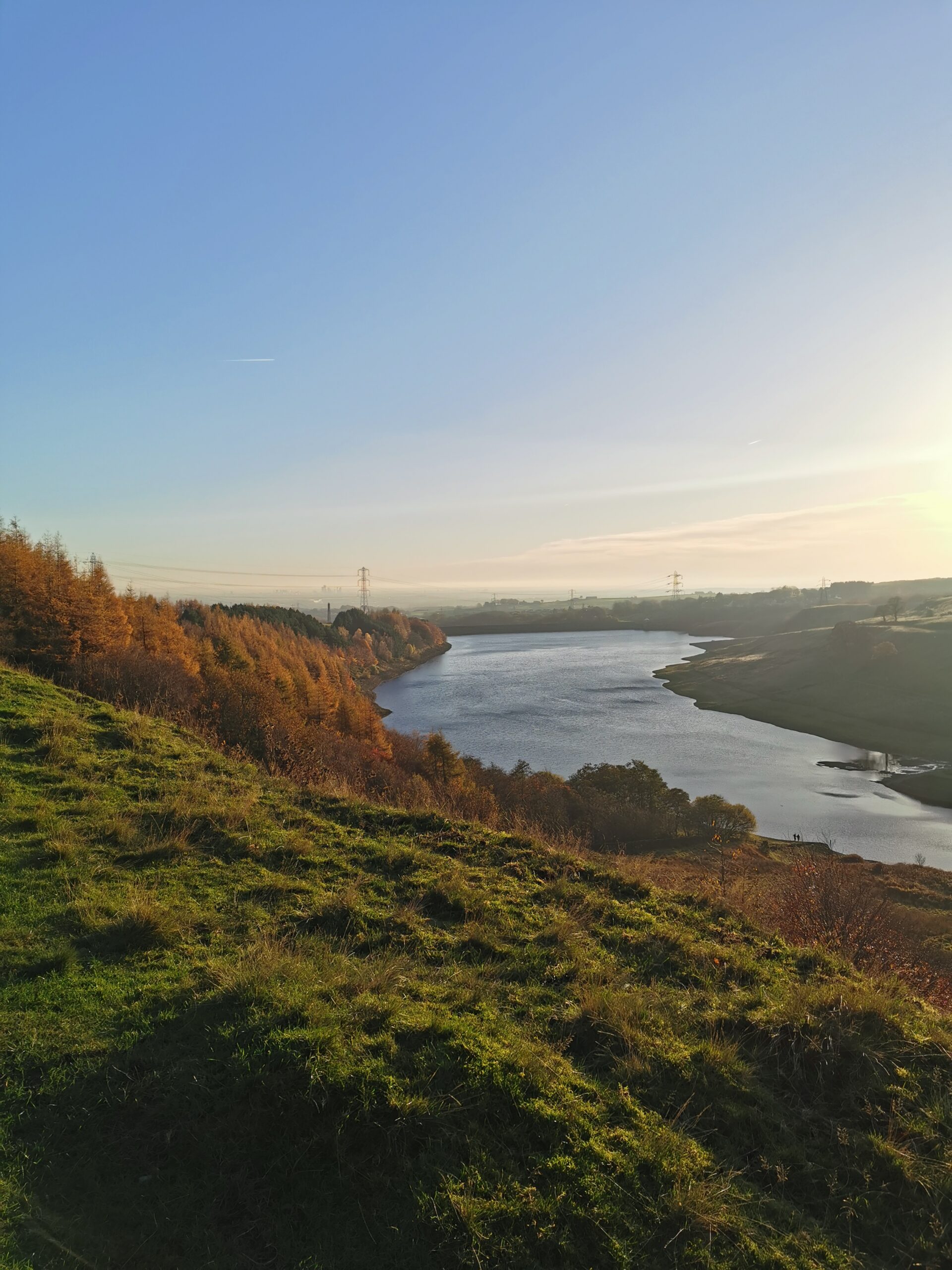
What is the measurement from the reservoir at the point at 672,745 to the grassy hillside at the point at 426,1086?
33720mm

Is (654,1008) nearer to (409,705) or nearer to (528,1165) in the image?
(528,1165)

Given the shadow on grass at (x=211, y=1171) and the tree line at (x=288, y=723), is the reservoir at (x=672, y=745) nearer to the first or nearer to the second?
the tree line at (x=288, y=723)

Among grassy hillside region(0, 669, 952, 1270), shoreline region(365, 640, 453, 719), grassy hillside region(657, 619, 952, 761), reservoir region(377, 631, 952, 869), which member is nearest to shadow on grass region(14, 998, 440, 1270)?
grassy hillside region(0, 669, 952, 1270)

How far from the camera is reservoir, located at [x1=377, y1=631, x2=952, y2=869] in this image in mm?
37625

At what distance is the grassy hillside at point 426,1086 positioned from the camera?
3.45 meters

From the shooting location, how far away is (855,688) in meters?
74.9

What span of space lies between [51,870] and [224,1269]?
507 cm

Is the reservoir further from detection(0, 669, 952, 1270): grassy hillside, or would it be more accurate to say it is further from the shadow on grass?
the shadow on grass

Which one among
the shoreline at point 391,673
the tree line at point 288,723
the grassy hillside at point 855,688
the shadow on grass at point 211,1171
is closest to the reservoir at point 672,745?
the shoreline at point 391,673

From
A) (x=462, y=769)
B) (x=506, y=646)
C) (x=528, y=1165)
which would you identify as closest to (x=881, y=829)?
(x=462, y=769)

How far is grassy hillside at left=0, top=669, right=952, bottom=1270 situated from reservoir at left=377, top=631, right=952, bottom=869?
33720 millimetres

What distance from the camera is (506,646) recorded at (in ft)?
581

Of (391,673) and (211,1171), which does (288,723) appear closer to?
(211,1171)

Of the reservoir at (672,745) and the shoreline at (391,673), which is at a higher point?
the shoreline at (391,673)
